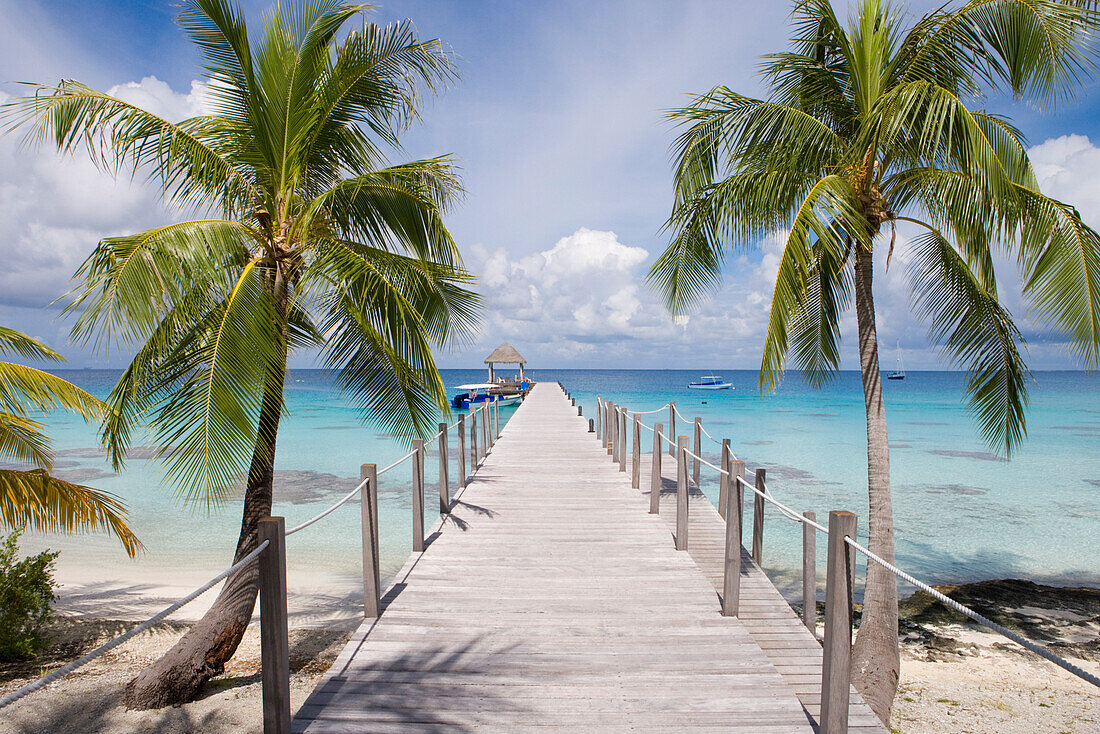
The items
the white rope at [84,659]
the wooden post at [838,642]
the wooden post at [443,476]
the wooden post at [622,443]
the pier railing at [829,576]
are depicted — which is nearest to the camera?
the white rope at [84,659]

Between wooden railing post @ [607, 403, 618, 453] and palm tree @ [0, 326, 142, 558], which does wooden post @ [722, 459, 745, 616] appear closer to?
palm tree @ [0, 326, 142, 558]

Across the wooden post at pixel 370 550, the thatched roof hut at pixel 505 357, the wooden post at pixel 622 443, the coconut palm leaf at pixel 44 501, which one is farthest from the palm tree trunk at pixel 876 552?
the thatched roof hut at pixel 505 357

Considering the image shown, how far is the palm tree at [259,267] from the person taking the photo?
4270 millimetres

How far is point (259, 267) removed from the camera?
5379 millimetres

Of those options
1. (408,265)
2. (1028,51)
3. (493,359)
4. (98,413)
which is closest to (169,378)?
(98,413)

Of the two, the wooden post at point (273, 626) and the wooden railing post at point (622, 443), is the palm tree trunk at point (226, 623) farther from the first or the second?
the wooden railing post at point (622, 443)

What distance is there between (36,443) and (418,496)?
320cm

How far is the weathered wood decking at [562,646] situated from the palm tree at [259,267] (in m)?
1.60

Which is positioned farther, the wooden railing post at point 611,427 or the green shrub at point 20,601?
the wooden railing post at point 611,427

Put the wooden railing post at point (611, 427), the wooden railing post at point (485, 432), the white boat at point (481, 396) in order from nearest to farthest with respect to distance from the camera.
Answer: the wooden railing post at point (611, 427) → the wooden railing post at point (485, 432) → the white boat at point (481, 396)

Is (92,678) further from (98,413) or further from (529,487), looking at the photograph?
(529,487)

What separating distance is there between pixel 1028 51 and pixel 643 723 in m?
6.83

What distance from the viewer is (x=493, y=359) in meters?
37.9

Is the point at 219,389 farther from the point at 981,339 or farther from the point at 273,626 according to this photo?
the point at 981,339
